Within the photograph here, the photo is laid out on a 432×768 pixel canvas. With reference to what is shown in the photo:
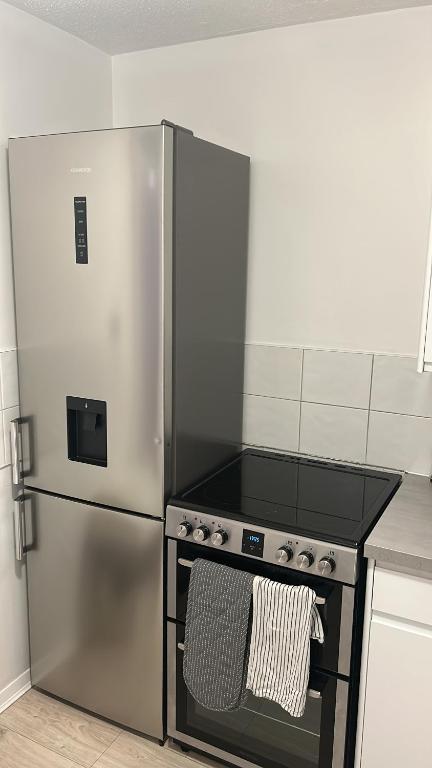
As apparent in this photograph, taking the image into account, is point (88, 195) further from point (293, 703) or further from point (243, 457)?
point (293, 703)

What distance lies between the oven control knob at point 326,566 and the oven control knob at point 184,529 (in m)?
0.42

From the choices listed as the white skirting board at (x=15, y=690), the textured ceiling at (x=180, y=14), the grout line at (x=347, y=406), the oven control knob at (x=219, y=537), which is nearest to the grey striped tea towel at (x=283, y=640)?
the oven control knob at (x=219, y=537)

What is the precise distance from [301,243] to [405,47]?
69 cm

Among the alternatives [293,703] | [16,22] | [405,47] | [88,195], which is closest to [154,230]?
[88,195]

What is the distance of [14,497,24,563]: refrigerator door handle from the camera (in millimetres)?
2178

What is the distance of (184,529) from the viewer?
190 cm

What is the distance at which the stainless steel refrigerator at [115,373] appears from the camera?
1844 millimetres

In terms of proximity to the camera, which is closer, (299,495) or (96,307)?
(96,307)

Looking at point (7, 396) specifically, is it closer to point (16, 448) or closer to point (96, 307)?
point (16, 448)

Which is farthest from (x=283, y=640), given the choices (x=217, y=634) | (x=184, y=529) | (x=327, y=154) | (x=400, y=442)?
(x=327, y=154)

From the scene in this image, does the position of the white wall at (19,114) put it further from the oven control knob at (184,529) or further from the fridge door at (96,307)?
the oven control knob at (184,529)

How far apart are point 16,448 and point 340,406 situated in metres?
1.14

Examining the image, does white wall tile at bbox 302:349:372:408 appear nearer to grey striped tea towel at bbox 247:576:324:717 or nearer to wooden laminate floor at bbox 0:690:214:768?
grey striped tea towel at bbox 247:576:324:717

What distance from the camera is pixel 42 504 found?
7.18ft
